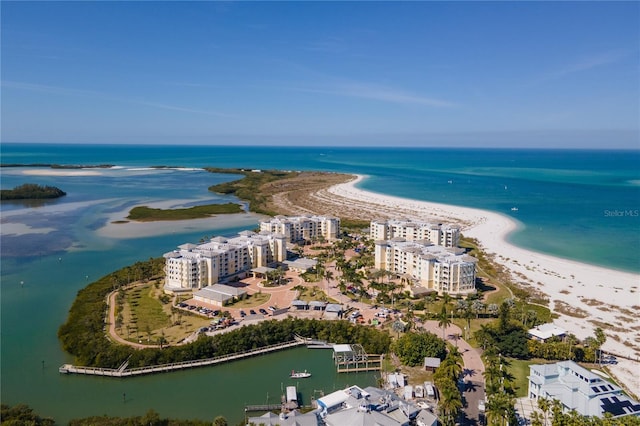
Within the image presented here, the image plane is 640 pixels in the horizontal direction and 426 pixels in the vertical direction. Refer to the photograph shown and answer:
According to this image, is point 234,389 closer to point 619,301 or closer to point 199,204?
point 619,301

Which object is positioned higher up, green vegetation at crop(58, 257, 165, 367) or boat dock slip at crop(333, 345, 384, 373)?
green vegetation at crop(58, 257, 165, 367)

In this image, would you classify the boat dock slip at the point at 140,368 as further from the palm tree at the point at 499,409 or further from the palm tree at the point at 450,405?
the palm tree at the point at 499,409

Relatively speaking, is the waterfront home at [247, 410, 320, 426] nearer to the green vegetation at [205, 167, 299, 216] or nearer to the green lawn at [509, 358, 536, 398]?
the green lawn at [509, 358, 536, 398]

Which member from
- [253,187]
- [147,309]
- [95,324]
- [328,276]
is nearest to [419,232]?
[328,276]

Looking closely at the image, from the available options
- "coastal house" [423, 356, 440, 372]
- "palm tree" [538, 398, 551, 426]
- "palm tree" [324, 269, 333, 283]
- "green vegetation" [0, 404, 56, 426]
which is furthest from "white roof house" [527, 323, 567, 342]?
"green vegetation" [0, 404, 56, 426]

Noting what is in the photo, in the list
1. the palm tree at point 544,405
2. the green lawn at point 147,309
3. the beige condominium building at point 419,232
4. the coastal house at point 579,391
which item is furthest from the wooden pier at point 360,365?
the beige condominium building at point 419,232

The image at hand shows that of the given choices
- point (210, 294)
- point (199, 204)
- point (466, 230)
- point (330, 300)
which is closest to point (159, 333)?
point (210, 294)
